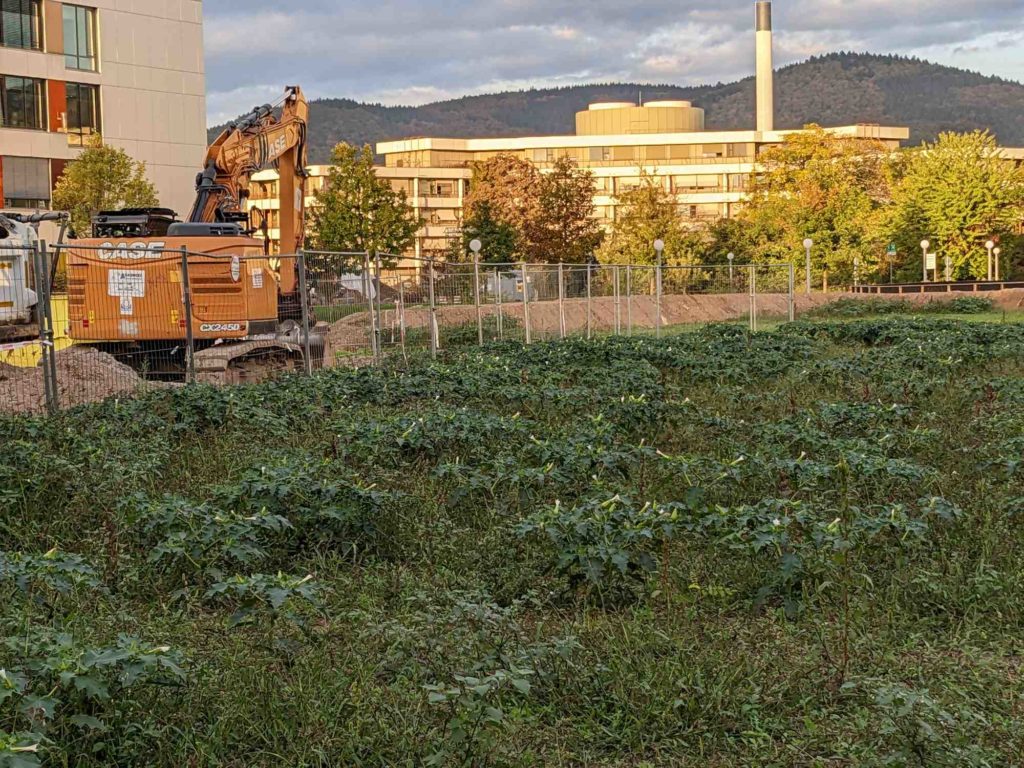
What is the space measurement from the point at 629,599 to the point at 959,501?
3.14m

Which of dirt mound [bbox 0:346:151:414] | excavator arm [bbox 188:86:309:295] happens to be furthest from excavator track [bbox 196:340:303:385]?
excavator arm [bbox 188:86:309:295]

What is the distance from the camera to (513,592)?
7.34m

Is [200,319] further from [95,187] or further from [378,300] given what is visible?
[95,187]

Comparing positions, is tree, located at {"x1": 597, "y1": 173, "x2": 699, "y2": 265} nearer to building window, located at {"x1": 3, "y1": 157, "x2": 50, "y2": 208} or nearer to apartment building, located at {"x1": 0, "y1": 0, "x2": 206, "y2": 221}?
apartment building, located at {"x1": 0, "y1": 0, "x2": 206, "y2": 221}

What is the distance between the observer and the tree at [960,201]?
62.5 meters

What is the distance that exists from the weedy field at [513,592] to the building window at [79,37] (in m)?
42.6

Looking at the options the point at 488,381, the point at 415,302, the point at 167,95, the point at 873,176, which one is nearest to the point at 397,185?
the point at 873,176

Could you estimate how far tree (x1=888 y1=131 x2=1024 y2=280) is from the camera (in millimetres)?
Result: 62531

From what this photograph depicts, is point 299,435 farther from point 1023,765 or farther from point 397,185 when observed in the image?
point 397,185

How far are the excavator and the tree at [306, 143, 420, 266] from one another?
45435 millimetres

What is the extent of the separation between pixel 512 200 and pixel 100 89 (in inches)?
1072

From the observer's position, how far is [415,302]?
24703mm

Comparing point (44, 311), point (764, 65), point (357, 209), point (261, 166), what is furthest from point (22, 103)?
point (764, 65)

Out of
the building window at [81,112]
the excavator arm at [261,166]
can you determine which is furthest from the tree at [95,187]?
the excavator arm at [261,166]
